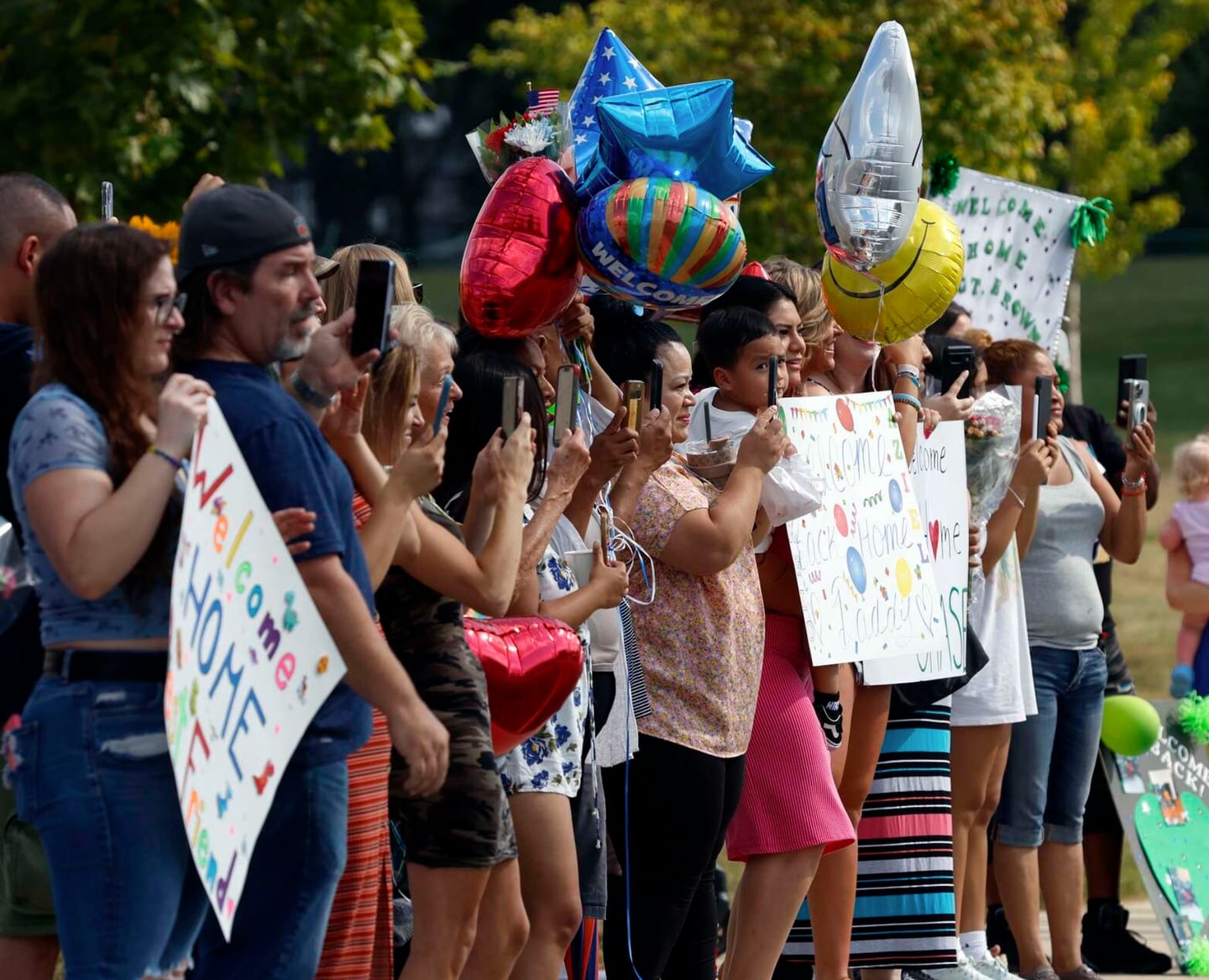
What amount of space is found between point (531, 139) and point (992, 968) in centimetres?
272

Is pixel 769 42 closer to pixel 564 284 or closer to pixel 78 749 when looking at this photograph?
pixel 564 284

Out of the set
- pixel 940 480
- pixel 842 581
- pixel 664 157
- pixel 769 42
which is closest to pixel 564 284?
pixel 664 157

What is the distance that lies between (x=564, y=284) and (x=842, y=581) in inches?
45.5

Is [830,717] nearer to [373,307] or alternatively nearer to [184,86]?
[373,307]

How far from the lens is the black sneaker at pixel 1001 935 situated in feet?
20.6

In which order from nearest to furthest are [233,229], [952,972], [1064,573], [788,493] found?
[233,229], [788,493], [952,972], [1064,573]

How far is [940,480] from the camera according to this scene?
538 cm

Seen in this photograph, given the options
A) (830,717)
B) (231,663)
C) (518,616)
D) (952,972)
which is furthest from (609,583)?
(952,972)

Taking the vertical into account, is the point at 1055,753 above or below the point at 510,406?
below

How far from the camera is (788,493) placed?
4.80 m

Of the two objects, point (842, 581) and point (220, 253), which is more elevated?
point (220, 253)

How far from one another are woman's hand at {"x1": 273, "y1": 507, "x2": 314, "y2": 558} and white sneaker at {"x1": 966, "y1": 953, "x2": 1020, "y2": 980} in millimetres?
3170

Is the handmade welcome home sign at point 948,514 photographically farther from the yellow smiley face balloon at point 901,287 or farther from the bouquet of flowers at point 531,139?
the bouquet of flowers at point 531,139

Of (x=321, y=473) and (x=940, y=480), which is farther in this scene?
(x=940, y=480)
